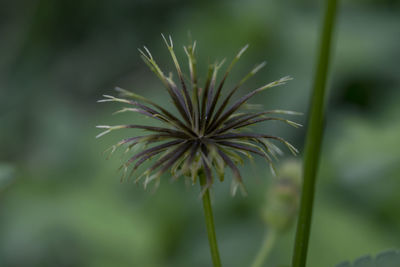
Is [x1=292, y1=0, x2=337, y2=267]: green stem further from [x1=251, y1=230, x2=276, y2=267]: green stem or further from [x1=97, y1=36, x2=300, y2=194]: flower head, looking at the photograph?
[x1=251, y1=230, x2=276, y2=267]: green stem

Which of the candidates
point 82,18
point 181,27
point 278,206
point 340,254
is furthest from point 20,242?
point 82,18

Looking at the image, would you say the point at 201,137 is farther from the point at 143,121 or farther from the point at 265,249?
the point at 143,121

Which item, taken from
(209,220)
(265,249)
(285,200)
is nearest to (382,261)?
(209,220)

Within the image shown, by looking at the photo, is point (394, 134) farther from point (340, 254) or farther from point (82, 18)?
point (82, 18)

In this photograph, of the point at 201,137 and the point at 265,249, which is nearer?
the point at 201,137

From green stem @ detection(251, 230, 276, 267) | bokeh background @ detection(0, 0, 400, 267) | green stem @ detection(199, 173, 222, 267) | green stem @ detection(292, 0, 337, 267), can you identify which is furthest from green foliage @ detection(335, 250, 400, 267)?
bokeh background @ detection(0, 0, 400, 267)

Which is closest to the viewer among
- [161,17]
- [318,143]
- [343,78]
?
[318,143]
